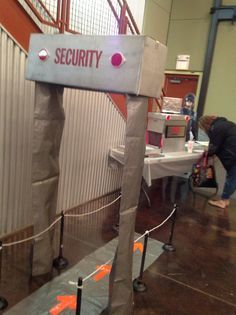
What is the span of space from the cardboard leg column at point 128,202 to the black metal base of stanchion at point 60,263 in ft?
2.19

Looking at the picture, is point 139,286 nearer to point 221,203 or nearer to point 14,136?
point 14,136

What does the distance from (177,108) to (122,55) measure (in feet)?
15.9

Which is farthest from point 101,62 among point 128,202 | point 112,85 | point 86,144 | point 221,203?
point 221,203

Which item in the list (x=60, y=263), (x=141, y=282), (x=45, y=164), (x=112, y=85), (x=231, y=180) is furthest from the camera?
(x=231, y=180)

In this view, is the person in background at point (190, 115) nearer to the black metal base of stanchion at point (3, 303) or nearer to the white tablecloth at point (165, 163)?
the white tablecloth at point (165, 163)

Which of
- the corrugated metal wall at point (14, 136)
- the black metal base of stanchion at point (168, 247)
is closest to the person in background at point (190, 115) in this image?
the black metal base of stanchion at point (168, 247)

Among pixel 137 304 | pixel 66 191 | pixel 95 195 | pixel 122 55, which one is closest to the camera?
pixel 122 55

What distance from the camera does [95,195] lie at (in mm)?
4094

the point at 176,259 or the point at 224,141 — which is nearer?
the point at 176,259

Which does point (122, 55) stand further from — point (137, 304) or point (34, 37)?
point (137, 304)

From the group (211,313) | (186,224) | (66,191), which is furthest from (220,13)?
(211,313)

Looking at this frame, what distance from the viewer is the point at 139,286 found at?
2334mm

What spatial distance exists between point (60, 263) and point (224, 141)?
2775 millimetres

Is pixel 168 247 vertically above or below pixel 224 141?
below
